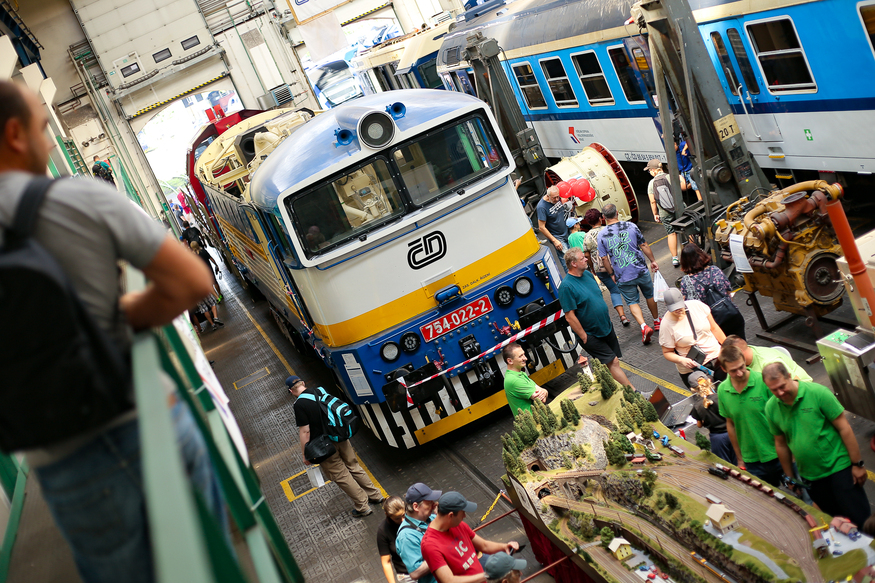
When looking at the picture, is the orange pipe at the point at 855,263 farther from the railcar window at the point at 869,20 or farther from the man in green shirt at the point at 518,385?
the railcar window at the point at 869,20

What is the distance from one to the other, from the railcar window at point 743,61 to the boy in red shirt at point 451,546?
26.7 feet

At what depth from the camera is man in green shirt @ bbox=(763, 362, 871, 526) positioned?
4.95 meters

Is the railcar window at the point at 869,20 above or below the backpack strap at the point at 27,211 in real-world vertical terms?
below

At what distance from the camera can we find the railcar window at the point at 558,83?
15500 mm

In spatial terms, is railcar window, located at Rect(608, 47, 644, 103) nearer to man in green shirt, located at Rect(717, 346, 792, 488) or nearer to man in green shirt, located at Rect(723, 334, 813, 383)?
man in green shirt, located at Rect(723, 334, 813, 383)

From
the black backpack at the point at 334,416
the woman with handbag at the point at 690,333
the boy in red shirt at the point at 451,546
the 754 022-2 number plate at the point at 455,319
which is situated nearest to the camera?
the boy in red shirt at the point at 451,546

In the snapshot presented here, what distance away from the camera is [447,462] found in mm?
9008

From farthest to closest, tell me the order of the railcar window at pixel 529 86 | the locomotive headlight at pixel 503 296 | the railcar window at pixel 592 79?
the railcar window at pixel 529 86
the railcar window at pixel 592 79
the locomotive headlight at pixel 503 296

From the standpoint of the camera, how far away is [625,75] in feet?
44.2

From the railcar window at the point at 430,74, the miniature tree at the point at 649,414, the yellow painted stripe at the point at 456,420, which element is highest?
the railcar window at the point at 430,74

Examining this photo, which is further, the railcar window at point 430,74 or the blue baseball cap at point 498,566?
the railcar window at point 430,74

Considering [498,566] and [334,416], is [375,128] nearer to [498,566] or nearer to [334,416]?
[334,416]

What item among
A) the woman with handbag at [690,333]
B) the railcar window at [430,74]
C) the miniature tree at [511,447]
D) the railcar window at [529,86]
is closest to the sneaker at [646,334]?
the woman with handbag at [690,333]

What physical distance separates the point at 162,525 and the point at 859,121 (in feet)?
32.8
